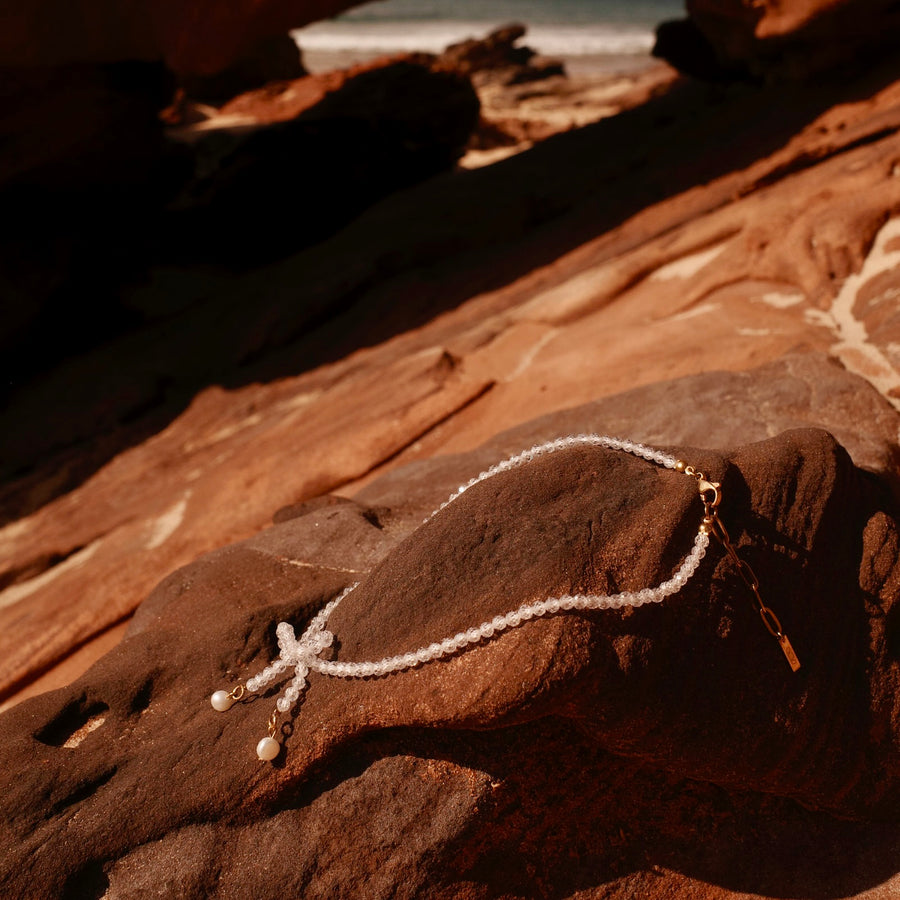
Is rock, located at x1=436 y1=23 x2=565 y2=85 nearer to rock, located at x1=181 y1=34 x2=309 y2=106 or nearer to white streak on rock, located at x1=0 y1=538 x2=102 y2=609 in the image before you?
rock, located at x1=181 y1=34 x2=309 y2=106

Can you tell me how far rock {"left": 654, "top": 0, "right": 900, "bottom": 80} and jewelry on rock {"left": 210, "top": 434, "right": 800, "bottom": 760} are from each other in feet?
13.2

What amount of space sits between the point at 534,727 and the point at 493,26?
2956 cm

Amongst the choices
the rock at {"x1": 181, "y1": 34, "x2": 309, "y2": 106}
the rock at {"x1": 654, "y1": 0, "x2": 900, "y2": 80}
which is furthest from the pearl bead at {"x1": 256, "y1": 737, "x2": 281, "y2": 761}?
the rock at {"x1": 181, "y1": 34, "x2": 309, "y2": 106}

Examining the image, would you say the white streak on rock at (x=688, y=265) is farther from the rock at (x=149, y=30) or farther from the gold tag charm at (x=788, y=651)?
the rock at (x=149, y=30)

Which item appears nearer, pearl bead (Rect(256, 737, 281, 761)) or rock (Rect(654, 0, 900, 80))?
pearl bead (Rect(256, 737, 281, 761))

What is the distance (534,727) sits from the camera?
5.95ft

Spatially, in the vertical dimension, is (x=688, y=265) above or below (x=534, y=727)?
above

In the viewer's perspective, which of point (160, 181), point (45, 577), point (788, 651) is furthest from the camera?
point (160, 181)

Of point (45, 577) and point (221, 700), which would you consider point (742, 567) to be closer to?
point (221, 700)

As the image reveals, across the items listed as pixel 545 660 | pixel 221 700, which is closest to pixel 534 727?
pixel 545 660

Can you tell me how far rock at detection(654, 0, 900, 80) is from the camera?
478cm

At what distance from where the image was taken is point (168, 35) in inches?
195

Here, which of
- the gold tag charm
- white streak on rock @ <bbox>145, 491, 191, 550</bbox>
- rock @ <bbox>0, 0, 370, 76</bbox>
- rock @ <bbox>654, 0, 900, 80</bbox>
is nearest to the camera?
the gold tag charm

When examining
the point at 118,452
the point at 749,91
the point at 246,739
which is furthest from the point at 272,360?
the point at 749,91
